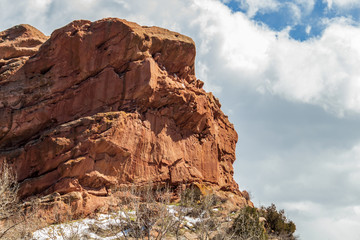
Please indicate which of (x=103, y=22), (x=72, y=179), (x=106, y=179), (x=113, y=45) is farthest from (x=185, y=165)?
(x=103, y=22)

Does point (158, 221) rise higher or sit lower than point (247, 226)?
lower

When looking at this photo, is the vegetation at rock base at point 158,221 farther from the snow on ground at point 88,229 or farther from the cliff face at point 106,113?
the cliff face at point 106,113

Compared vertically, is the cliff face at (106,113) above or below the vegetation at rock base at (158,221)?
above

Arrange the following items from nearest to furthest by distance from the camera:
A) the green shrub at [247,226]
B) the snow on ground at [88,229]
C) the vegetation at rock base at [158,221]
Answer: the vegetation at rock base at [158,221], the snow on ground at [88,229], the green shrub at [247,226]

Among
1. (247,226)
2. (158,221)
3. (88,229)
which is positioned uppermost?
(247,226)

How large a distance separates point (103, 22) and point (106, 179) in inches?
614

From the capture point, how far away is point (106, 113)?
36.1m

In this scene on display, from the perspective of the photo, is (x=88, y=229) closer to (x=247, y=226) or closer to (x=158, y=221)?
(x=158, y=221)

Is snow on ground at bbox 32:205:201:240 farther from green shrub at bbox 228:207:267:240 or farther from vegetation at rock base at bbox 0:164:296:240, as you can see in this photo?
green shrub at bbox 228:207:267:240

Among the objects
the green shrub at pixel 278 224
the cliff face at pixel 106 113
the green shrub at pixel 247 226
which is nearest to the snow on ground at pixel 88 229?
the green shrub at pixel 247 226

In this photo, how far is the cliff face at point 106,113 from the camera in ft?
112

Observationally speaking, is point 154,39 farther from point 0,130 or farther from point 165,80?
point 0,130

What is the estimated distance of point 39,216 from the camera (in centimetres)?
2991

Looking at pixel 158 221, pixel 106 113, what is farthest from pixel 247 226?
pixel 106 113
